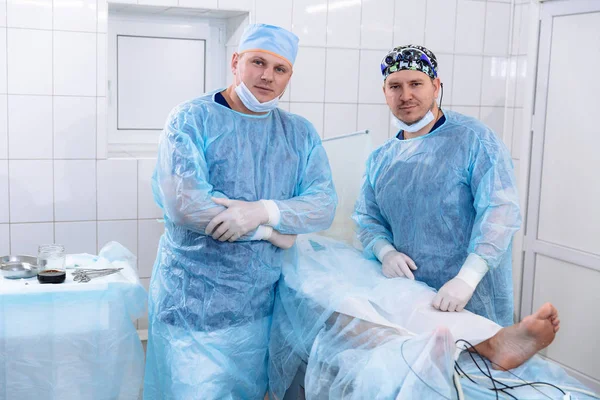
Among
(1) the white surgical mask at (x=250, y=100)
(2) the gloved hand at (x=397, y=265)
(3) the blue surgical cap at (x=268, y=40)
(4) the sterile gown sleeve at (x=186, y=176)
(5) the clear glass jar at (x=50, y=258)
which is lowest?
→ (5) the clear glass jar at (x=50, y=258)

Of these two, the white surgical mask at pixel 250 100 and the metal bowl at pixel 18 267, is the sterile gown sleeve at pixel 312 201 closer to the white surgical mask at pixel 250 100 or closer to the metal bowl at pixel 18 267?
the white surgical mask at pixel 250 100

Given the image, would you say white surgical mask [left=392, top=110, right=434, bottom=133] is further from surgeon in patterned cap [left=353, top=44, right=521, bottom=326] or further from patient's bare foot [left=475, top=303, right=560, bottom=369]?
patient's bare foot [left=475, top=303, right=560, bottom=369]

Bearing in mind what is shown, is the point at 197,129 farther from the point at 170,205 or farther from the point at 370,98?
the point at 370,98

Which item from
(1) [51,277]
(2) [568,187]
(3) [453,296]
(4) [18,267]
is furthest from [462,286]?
(2) [568,187]

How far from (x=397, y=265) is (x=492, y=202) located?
345 millimetres

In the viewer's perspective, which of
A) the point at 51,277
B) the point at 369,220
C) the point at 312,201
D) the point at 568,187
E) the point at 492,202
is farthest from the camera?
the point at 568,187

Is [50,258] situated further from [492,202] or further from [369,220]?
[492,202]

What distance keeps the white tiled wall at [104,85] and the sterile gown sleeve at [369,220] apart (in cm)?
108

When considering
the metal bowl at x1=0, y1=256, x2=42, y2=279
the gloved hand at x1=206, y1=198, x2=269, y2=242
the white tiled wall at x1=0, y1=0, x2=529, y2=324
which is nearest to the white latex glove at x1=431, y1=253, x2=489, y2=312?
the gloved hand at x1=206, y1=198, x2=269, y2=242

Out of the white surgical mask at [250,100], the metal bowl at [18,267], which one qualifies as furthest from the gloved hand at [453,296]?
the metal bowl at [18,267]

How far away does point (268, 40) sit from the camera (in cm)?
207

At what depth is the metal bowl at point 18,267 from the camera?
7.52 ft

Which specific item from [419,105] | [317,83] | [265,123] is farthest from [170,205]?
[317,83]

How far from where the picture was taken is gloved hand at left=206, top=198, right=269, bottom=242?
6.37 ft
